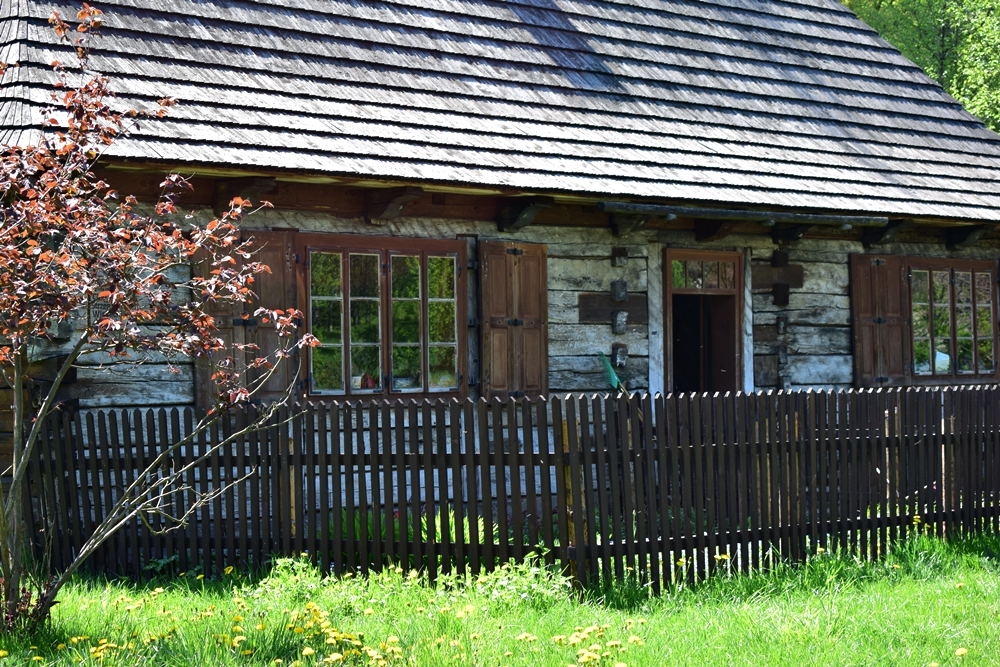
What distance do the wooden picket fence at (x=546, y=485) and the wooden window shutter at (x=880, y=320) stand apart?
154 inches

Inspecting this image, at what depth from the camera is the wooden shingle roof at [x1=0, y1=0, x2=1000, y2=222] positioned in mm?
8531

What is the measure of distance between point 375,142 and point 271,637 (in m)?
4.74

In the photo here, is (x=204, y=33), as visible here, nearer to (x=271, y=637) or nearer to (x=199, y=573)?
(x=199, y=573)

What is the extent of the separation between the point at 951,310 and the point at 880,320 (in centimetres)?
117

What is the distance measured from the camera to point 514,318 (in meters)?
9.70

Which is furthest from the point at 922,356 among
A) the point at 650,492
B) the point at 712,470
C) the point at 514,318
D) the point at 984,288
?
the point at 650,492

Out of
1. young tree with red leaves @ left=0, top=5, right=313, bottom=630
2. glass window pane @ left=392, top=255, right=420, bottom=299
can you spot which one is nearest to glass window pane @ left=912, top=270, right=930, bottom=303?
glass window pane @ left=392, top=255, right=420, bottom=299

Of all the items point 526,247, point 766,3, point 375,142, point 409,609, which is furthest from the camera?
point 766,3

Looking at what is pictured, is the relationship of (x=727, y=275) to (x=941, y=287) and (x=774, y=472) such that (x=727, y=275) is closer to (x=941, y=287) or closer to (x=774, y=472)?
(x=941, y=287)

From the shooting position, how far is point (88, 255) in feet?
16.9

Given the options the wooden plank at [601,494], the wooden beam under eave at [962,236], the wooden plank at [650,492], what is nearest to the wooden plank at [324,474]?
the wooden plank at [601,494]

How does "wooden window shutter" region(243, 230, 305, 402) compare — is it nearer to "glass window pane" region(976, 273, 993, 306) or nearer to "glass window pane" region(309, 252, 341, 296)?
"glass window pane" region(309, 252, 341, 296)

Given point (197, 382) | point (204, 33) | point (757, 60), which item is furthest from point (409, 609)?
point (757, 60)

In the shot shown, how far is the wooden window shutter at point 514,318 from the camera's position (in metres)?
9.55
